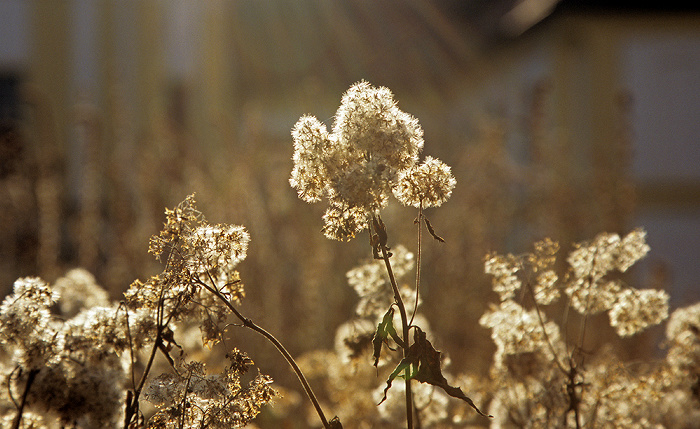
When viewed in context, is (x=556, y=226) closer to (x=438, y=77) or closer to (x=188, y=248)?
(x=188, y=248)

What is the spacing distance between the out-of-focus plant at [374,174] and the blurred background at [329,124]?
2.15m

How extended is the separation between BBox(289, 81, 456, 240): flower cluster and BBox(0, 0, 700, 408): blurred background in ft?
7.11

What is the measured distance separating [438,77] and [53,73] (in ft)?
25.4

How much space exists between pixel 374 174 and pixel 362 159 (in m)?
0.10

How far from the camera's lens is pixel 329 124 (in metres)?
10.9

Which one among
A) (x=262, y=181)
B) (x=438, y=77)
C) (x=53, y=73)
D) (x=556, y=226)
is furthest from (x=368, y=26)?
(x=556, y=226)

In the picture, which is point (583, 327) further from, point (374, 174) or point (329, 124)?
point (329, 124)

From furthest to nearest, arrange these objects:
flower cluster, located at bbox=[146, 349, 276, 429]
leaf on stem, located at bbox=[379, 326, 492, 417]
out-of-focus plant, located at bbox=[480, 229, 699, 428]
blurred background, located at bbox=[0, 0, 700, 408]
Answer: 1. blurred background, located at bbox=[0, 0, 700, 408]
2. out-of-focus plant, located at bbox=[480, 229, 699, 428]
3. flower cluster, located at bbox=[146, 349, 276, 429]
4. leaf on stem, located at bbox=[379, 326, 492, 417]

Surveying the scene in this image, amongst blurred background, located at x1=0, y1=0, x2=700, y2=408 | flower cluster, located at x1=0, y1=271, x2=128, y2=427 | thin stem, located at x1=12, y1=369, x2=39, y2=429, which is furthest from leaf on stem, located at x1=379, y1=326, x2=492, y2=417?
blurred background, located at x1=0, y1=0, x2=700, y2=408

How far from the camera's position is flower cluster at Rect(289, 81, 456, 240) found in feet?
4.30

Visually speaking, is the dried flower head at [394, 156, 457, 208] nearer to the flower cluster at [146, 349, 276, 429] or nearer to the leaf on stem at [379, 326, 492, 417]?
the leaf on stem at [379, 326, 492, 417]

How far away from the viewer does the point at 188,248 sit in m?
1.37

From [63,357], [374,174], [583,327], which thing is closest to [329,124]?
[583,327]

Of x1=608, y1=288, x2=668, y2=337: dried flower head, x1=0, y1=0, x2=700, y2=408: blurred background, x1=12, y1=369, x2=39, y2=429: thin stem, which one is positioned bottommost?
x1=12, y1=369, x2=39, y2=429: thin stem
